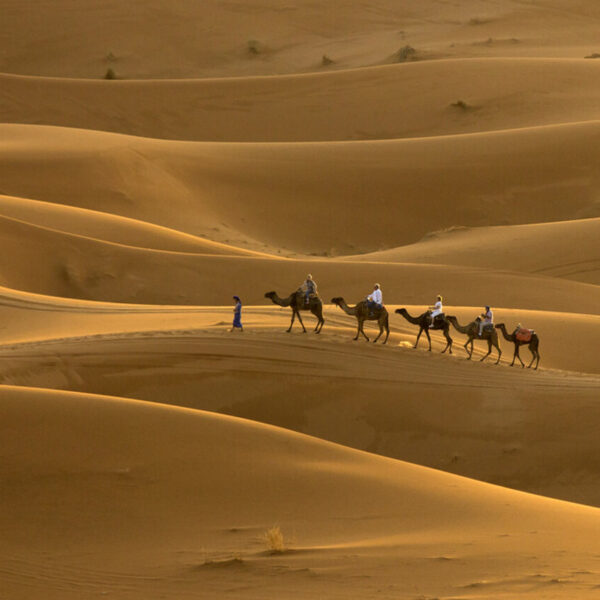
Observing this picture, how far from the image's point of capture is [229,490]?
11.5m

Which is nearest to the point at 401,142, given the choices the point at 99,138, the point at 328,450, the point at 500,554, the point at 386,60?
the point at 99,138

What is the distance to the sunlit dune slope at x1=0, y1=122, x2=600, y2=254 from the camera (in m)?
34.8

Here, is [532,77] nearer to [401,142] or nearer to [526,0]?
[401,142]

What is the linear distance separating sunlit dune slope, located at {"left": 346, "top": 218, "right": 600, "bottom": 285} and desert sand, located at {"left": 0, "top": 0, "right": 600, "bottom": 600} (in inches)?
3.3

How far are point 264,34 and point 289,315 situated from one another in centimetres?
4569

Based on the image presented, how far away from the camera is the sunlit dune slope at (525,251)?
2833 centimetres

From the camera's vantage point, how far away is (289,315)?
68.8ft

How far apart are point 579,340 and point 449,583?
1343 centimetres

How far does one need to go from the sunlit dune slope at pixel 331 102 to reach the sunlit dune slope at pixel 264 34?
21.2 feet

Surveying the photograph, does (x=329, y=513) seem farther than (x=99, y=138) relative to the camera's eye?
No

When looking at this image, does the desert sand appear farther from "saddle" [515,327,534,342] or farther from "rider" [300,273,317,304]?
"rider" [300,273,317,304]

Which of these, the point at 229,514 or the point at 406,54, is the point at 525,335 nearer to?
the point at 229,514

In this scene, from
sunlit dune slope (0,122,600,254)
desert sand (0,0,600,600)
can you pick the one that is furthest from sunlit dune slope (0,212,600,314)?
sunlit dune slope (0,122,600,254)

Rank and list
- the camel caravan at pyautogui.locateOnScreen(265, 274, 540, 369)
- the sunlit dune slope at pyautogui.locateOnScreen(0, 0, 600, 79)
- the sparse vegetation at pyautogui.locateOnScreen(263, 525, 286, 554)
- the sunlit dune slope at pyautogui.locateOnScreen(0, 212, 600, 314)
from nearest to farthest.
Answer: the sparse vegetation at pyautogui.locateOnScreen(263, 525, 286, 554) → the camel caravan at pyautogui.locateOnScreen(265, 274, 540, 369) → the sunlit dune slope at pyautogui.locateOnScreen(0, 212, 600, 314) → the sunlit dune slope at pyautogui.locateOnScreen(0, 0, 600, 79)
